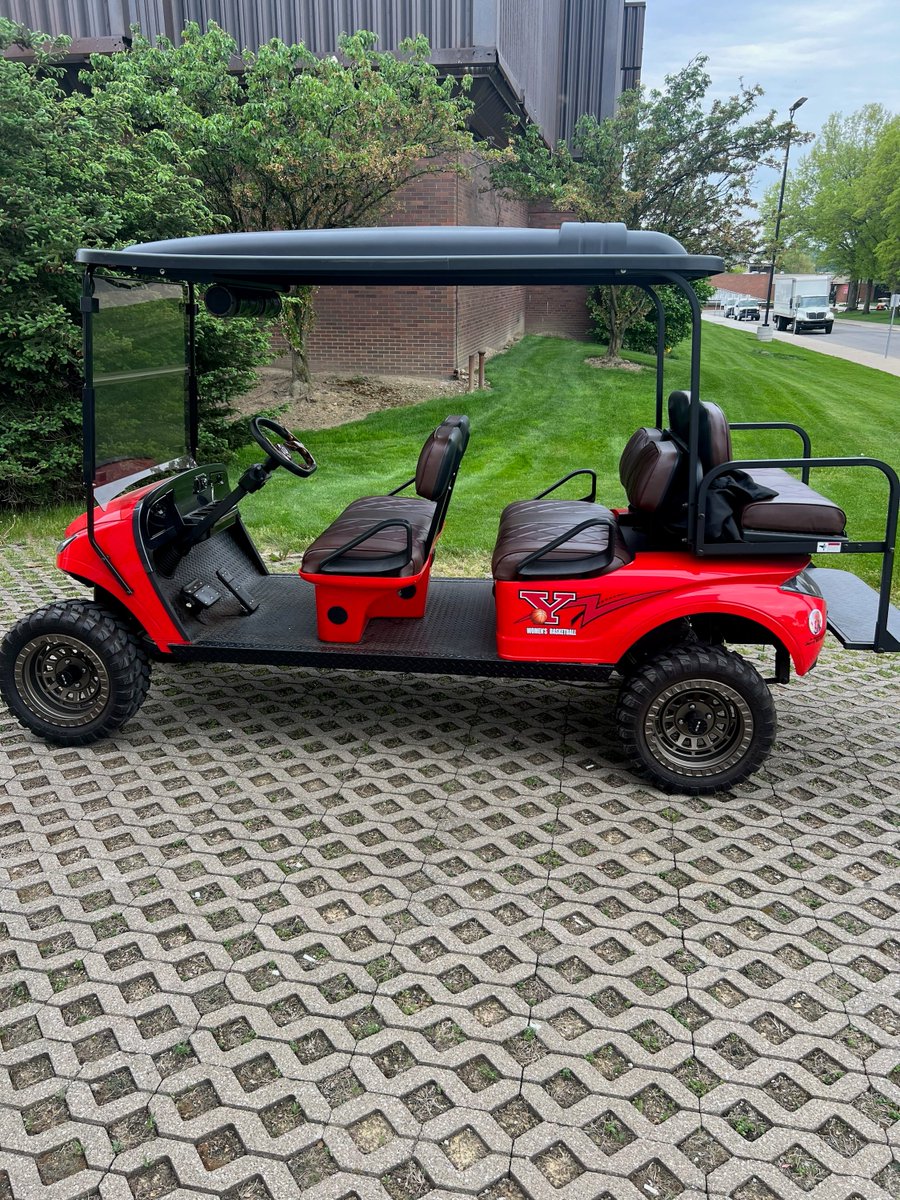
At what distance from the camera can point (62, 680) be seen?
3.86 metres

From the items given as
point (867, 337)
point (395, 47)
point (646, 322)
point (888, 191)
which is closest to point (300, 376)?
point (395, 47)

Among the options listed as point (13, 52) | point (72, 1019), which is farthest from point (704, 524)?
point (13, 52)

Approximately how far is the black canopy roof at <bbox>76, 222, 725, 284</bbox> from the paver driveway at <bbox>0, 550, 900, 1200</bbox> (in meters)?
1.93

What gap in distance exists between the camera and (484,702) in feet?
14.5

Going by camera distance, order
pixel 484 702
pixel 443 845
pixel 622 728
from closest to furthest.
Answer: pixel 443 845, pixel 622 728, pixel 484 702

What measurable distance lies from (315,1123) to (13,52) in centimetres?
1362

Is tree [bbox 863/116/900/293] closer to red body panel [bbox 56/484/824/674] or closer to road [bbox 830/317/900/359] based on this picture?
road [bbox 830/317/900/359]

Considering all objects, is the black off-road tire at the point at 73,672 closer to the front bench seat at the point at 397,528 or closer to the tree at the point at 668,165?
the front bench seat at the point at 397,528

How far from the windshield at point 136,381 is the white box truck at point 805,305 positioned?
33.9 m

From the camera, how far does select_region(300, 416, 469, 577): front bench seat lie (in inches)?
148

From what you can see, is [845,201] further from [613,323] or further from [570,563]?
[570,563]

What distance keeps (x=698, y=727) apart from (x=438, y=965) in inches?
56.5

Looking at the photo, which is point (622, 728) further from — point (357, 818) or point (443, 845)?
point (357, 818)

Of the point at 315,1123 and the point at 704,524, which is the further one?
the point at 704,524
